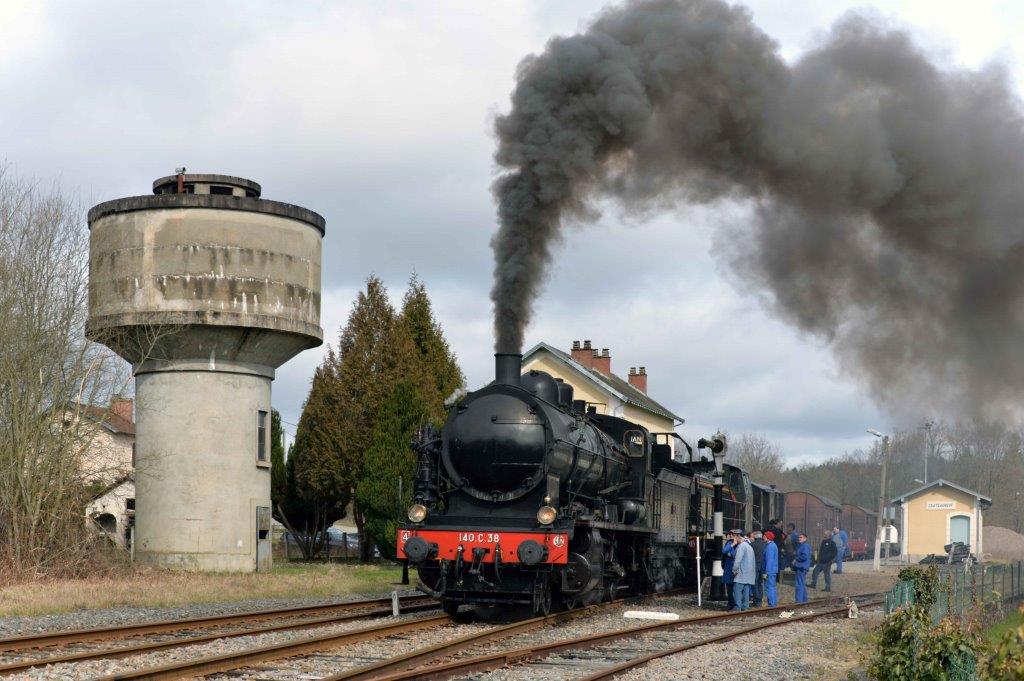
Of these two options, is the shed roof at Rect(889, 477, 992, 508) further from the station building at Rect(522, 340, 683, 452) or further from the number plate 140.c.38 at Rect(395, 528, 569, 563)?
the number plate 140.c.38 at Rect(395, 528, 569, 563)

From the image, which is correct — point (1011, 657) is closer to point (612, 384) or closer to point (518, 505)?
point (518, 505)

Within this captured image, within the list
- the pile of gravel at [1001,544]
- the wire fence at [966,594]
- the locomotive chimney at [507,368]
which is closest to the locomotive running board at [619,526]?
the locomotive chimney at [507,368]

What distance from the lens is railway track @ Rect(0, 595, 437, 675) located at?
35.8 feet

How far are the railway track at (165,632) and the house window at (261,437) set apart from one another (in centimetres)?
863

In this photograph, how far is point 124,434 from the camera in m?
43.4

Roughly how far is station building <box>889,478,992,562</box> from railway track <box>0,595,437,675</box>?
1765 inches

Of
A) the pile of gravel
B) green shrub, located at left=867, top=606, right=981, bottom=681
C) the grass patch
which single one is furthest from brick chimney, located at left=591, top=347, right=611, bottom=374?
green shrub, located at left=867, top=606, right=981, bottom=681

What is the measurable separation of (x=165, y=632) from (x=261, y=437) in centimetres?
1245

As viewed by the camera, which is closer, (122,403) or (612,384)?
(122,403)

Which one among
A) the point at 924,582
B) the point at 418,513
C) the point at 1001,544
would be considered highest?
the point at 418,513

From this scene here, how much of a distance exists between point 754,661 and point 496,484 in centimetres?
464

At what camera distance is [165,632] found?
13383 millimetres

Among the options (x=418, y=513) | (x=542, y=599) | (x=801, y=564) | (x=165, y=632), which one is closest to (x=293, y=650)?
(x=165, y=632)

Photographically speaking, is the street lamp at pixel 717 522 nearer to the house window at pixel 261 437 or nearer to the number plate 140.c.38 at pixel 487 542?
the number plate 140.c.38 at pixel 487 542
